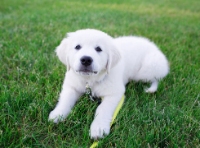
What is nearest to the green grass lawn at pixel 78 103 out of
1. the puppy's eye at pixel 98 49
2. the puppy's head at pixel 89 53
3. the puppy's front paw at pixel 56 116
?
the puppy's front paw at pixel 56 116

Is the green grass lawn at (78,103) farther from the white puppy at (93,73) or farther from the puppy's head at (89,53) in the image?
the puppy's head at (89,53)

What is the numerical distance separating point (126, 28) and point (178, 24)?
2.10 meters

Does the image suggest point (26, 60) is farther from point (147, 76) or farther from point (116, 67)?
point (147, 76)

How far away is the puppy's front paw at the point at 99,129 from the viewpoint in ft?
7.45

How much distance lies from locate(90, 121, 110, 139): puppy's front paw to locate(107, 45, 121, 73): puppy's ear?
2.36ft

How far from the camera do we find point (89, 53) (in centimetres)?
269

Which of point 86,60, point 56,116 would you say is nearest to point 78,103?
point 56,116

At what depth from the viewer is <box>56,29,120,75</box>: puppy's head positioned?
2.65 m

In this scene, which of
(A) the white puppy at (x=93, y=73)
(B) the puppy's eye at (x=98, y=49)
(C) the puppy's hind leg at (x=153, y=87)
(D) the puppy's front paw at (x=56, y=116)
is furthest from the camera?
(C) the puppy's hind leg at (x=153, y=87)

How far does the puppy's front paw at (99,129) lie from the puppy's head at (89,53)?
611mm

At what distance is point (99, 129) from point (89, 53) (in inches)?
33.7

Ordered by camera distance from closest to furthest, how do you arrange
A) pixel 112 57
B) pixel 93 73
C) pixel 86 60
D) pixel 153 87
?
pixel 86 60
pixel 93 73
pixel 112 57
pixel 153 87

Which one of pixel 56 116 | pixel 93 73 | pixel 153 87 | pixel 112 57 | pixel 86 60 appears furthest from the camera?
pixel 153 87

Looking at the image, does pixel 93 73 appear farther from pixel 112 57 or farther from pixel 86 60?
pixel 112 57
